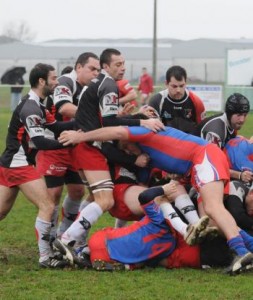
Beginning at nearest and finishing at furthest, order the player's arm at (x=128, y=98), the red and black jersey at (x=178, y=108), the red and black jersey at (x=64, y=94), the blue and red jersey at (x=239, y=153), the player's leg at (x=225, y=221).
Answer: the player's leg at (x=225, y=221)
the blue and red jersey at (x=239, y=153)
the red and black jersey at (x=64, y=94)
the red and black jersey at (x=178, y=108)
the player's arm at (x=128, y=98)

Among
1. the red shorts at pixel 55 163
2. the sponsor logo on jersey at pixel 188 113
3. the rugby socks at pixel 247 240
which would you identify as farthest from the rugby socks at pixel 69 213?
the rugby socks at pixel 247 240

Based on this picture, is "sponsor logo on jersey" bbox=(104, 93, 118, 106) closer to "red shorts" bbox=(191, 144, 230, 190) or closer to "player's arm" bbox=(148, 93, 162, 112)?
"red shorts" bbox=(191, 144, 230, 190)

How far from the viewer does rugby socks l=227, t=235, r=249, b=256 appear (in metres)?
7.36

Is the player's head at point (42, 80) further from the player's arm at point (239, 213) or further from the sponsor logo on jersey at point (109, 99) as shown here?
the player's arm at point (239, 213)

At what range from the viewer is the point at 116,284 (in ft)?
23.5

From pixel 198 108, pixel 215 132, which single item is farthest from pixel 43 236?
pixel 198 108

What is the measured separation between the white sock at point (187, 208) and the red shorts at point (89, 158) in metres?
0.85

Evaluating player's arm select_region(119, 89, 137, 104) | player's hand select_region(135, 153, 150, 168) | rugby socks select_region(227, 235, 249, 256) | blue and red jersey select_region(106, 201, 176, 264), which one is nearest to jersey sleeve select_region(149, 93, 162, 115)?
player's arm select_region(119, 89, 137, 104)

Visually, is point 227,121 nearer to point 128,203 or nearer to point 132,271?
point 128,203

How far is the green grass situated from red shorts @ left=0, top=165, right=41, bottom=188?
859 millimetres

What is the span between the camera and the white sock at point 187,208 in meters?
7.94

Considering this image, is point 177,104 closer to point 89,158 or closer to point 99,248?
point 89,158

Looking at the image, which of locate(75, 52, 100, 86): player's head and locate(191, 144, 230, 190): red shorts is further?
locate(75, 52, 100, 86): player's head

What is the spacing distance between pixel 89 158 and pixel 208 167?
1.35 m
